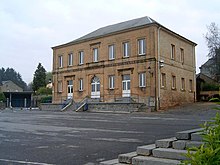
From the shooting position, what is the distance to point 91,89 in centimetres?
3894

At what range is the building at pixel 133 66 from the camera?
1267 inches

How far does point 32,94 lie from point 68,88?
29.4 m

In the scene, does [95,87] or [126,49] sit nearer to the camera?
[126,49]

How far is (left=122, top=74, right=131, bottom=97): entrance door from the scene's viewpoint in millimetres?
34394

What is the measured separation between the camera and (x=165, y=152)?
5430 mm

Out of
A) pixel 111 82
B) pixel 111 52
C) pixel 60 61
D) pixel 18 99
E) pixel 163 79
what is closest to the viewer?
pixel 163 79

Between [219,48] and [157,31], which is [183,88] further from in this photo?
[219,48]

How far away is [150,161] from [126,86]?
96.8ft

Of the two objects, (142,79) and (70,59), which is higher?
(70,59)

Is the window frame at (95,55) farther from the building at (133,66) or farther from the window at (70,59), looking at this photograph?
the window at (70,59)

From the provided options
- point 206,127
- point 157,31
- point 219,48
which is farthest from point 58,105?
point 206,127

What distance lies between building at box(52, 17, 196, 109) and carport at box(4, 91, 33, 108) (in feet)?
87.3

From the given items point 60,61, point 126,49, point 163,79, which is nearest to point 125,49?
point 126,49

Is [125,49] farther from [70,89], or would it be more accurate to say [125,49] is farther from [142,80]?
[70,89]
